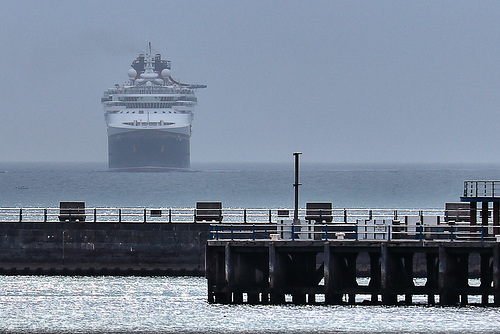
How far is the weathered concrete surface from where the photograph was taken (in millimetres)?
60719

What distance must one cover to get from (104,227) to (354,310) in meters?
16.5

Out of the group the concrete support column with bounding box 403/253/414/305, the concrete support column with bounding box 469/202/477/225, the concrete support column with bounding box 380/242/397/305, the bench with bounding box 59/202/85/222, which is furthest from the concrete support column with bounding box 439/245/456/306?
the bench with bounding box 59/202/85/222

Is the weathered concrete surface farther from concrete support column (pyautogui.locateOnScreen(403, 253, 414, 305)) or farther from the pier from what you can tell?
concrete support column (pyautogui.locateOnScreen(403, 253, 414, 305))

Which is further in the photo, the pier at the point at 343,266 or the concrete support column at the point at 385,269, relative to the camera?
the pier at the point at 343,266

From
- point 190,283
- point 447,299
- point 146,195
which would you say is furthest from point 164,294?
point 146,195

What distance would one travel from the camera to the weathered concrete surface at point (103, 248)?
60.7m

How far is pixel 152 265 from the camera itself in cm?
6091

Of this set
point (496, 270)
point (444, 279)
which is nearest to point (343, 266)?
point (444, 279)

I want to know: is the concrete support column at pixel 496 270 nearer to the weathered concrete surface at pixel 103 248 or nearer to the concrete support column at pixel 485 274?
the concrete support column at pixel 485 274

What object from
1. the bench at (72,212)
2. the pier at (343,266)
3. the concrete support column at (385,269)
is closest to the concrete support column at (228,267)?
the pier at (343,266)

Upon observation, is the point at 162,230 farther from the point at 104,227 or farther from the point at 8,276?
the point at 8,276

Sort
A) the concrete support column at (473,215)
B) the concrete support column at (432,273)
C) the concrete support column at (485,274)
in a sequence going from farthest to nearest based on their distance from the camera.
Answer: the concrete support column at (473,215), the concrete support column at (432,273), the concrete support column at (485,274)

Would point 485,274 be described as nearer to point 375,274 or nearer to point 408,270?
point 408,270

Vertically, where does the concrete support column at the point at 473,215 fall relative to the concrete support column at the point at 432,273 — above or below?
above
